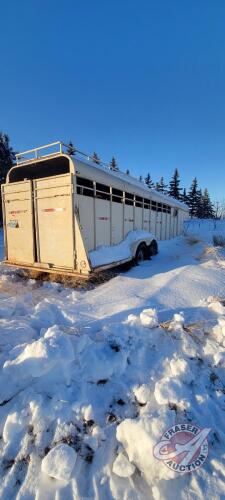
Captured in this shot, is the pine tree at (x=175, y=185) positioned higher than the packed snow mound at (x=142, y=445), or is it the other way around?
the pine tree at (x=175, y=185)

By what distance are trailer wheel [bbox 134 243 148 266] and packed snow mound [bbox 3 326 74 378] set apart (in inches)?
225

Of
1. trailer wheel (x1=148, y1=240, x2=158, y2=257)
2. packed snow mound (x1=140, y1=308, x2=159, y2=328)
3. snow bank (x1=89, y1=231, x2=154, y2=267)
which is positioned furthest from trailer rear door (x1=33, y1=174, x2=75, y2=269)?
trailer wheel (x1=148, y1=240, x2=158, y2=257)

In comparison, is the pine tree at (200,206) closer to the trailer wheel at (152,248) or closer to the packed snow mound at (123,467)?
the trailer wheel at (152,248)

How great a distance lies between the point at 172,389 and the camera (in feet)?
7.65

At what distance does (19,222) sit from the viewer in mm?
6695

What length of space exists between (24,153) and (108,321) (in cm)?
523

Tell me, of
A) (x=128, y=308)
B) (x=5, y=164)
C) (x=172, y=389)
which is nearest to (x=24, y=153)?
(x=128, y=308)

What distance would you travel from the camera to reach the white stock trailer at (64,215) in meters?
5.59

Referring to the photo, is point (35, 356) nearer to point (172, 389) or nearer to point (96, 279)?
point (172, 389)

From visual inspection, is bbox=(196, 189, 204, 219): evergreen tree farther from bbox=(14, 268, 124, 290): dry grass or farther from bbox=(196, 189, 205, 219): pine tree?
bbox=(14, 268, 124, 290): dry grass

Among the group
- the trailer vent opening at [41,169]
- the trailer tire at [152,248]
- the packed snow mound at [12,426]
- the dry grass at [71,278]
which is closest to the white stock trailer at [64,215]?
the trailer vent opening at [41,169]

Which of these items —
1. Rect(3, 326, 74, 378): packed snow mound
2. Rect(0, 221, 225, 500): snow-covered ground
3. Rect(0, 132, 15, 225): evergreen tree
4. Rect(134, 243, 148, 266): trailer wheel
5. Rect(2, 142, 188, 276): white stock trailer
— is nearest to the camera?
Rect(0, 221, 225, 500): snow-covered ground

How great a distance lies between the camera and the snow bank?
5953 millimetres

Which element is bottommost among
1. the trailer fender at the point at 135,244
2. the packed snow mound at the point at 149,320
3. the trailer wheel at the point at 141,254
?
the packed snow mound at the point at 149,320
